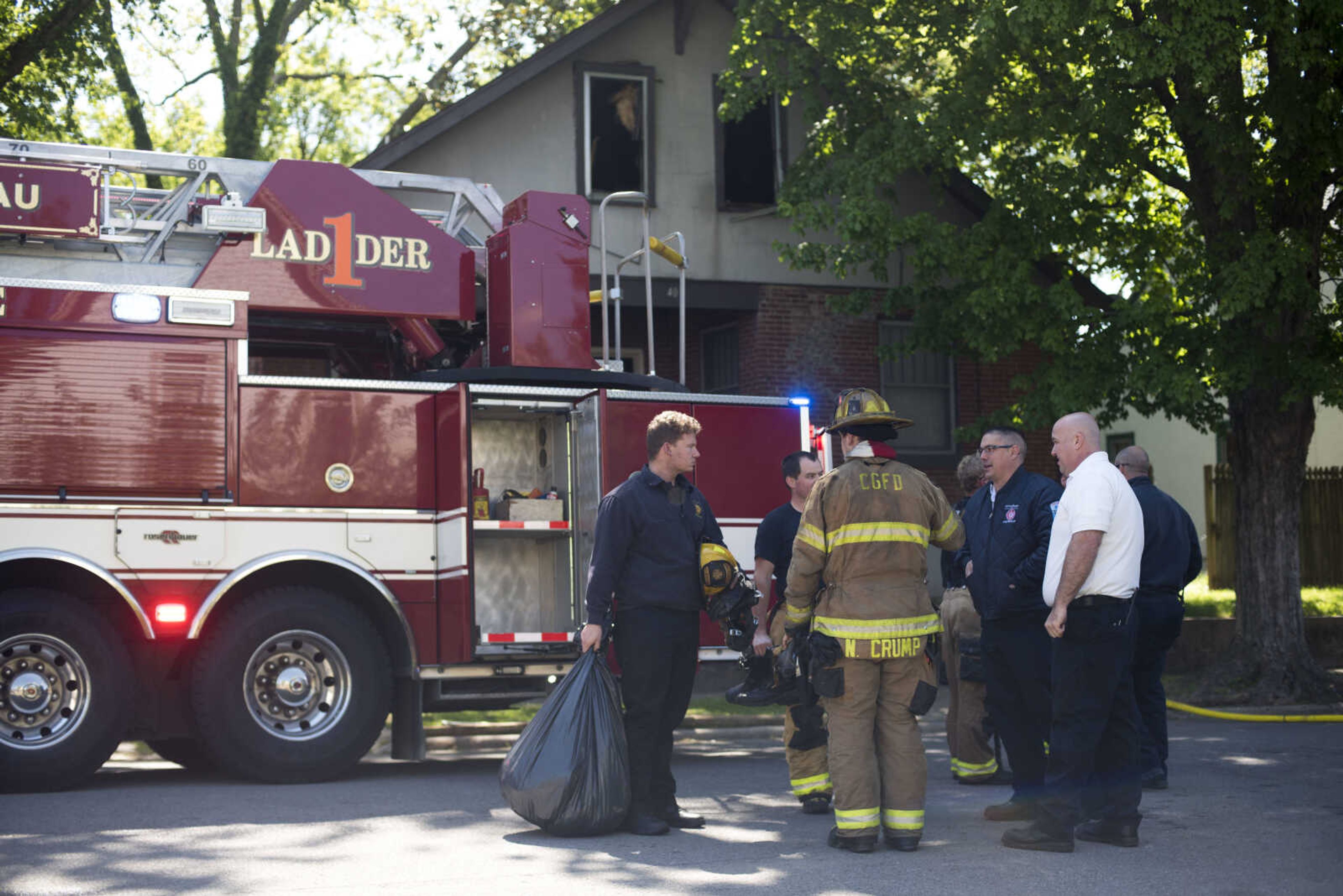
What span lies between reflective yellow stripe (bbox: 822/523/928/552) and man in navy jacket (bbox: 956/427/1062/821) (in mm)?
916

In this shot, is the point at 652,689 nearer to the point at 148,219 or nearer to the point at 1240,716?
the point at 148,219

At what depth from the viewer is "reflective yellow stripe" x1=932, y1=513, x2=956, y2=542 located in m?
6.80

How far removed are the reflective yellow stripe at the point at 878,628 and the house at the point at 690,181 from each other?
9.81m

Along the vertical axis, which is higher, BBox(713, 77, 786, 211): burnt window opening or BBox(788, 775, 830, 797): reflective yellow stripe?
BBox(713, 77, 786, 211): burnt window opening

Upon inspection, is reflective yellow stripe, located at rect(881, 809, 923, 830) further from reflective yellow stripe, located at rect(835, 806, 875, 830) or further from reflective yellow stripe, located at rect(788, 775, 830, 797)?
reflective yellow stripe, located at rect(788, 775, 830, 797)

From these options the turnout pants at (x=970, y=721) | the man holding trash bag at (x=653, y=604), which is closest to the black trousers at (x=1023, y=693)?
the turnout pants at (x=970, y=721)

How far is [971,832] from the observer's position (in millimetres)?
7035

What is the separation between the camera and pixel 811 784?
7695 millimetres

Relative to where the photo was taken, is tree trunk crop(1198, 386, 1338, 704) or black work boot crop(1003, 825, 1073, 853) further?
tree trunk crop(1198, 386, 1338, 704)

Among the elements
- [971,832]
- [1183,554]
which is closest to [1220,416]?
[1183,554]

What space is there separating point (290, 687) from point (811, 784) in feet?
9.90

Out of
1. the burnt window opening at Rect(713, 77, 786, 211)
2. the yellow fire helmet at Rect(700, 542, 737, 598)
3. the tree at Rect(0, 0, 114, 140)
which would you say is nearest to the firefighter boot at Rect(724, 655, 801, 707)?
the yellow fire helmet at Rect(700, 542, 737, 598)

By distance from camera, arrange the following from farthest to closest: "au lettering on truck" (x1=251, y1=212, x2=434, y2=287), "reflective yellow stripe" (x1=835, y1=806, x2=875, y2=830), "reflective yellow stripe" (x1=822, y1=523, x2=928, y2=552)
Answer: "au lettering on truck" (x1=251, y1=212, x2=434, y2=287), "reflective yellow stripe" (x1=822, y1=523, x2=928, y2=552), "reflective yellow stripe" (x1=835, y1=806, x2=875, y2=830)

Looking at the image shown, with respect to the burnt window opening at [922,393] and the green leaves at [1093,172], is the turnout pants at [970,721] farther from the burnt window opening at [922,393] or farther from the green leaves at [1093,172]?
the burnt window opening at [922,393]
